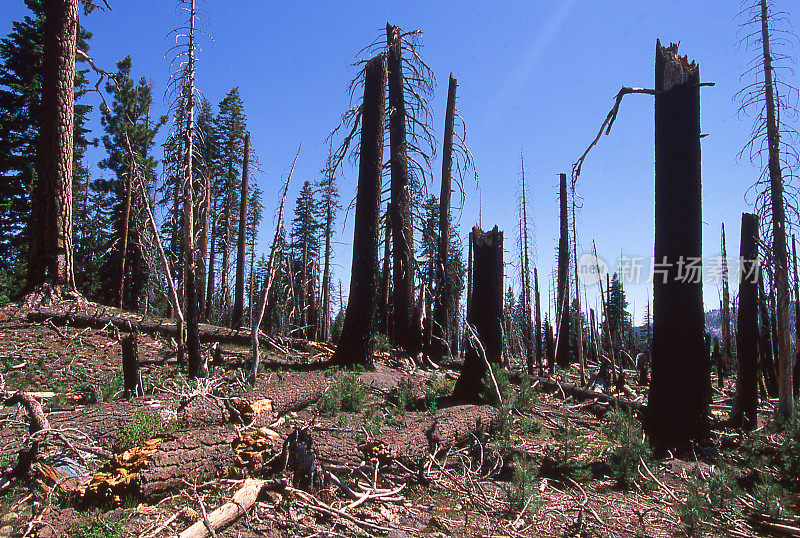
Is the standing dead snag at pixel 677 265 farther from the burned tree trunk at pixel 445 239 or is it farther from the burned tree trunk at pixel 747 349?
the burned tree trunk at pixel 445 239

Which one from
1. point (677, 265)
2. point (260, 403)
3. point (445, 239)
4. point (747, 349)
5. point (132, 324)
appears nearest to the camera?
point (260, 403)

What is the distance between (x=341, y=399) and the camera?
598cm

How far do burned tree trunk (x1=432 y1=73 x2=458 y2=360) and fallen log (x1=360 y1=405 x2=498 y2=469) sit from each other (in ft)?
18.6

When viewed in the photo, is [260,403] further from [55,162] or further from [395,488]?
[55,162]

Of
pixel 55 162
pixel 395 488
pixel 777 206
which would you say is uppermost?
Answer: pixel 55 162

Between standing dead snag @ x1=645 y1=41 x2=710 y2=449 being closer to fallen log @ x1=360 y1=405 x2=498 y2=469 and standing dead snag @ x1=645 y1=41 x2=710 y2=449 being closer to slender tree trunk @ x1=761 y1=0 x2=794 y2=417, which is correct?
fallen log @ x1=360 y1=405 x2=498 y2=469

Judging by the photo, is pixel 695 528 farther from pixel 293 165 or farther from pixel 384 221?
pixel 384 221

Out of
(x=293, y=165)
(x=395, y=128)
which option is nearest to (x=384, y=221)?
(x=395, y=128)

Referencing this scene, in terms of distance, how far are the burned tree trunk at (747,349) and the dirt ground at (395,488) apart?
0.78 meters

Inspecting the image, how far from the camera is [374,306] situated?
8.97 meters

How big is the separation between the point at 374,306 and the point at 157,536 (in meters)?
6.19

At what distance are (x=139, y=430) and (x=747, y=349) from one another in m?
8.87

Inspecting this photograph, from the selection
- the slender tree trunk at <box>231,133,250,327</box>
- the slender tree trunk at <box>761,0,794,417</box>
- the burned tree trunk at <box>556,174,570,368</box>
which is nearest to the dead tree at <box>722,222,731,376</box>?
the slender tree trunk at <box>761,0,794,417</box>

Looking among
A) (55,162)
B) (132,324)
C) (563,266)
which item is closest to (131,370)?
(132,324)
